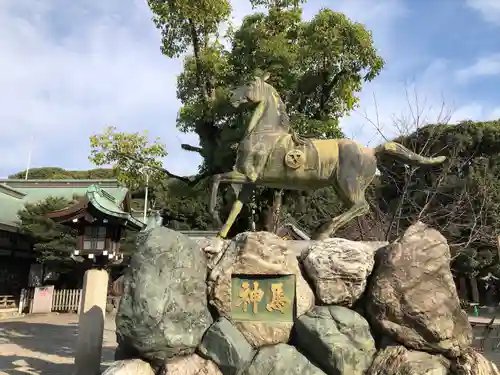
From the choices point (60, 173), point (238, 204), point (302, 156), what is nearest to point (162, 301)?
point (238, 204)

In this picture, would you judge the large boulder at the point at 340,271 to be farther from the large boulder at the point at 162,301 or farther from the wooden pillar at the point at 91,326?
the wooden pillar at the point at 91,326

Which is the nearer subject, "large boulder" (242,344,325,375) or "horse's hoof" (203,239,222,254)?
"large boulder" (242,344,325,375)

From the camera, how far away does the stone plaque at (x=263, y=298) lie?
4785mm

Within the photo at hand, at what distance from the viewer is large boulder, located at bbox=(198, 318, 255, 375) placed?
4.41m

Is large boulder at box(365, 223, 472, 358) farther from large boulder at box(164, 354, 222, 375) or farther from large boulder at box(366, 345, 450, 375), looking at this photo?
large boulder at box(164, 354, 222, 375)

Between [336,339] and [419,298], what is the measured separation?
91 cm

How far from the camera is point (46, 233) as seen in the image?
19.4 m

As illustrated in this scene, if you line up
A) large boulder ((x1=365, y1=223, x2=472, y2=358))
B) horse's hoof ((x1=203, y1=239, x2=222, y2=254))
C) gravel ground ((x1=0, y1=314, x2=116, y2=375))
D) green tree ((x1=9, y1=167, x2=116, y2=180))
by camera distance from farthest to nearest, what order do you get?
green tree ((x1=9, y1=167, x2=116, y2=180))
gravel ground ((x1=0, y1=314, x2=116, y2=375))
horse's hoof ((x1=203, y1=239, x2=222, y2=254))
large boulder ((x1=365, y1=223, x2=472, y2=358))

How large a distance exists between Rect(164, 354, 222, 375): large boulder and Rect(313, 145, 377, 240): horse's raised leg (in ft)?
6.98

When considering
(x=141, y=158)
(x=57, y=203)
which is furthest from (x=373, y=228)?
(x=57, y=203)

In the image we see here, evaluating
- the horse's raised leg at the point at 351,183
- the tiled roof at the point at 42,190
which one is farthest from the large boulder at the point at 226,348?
the tiled roof at the point at 42,190

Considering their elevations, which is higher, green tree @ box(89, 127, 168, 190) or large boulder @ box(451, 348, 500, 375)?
green tree @ box(89, 127, 168, 190)

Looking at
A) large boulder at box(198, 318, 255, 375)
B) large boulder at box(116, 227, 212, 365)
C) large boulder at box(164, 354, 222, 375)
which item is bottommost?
large boulder at box(164, 354, 222, 375)

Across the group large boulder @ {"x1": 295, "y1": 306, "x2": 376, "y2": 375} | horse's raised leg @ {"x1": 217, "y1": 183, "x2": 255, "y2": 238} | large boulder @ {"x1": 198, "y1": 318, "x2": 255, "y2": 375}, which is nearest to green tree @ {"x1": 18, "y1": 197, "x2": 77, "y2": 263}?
horse's raised leg @ {"x1": 217, "y1": 183, "x2": 255, "y2": 238}
